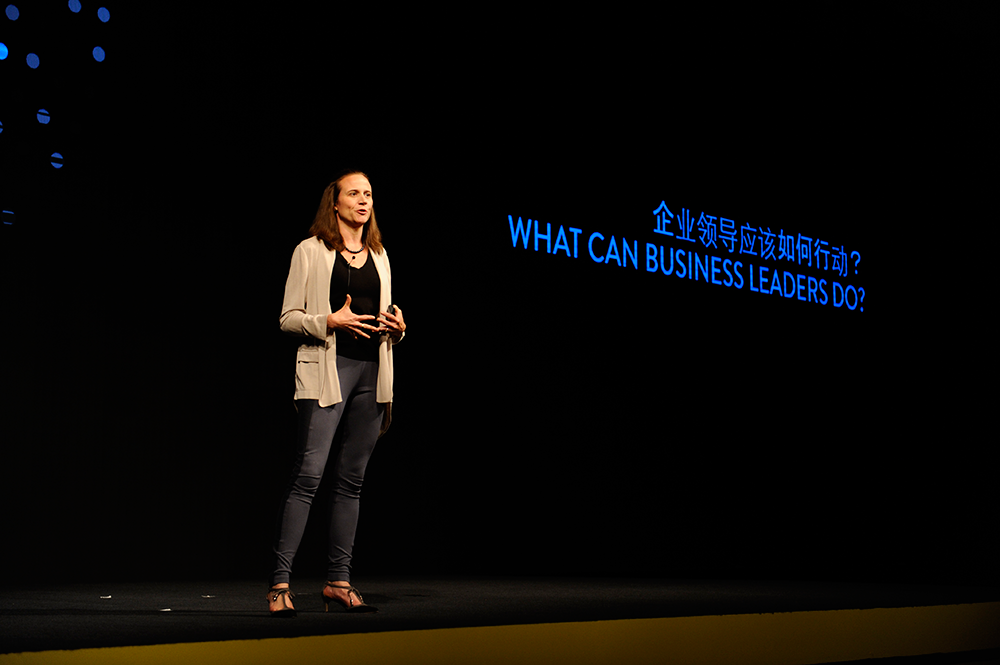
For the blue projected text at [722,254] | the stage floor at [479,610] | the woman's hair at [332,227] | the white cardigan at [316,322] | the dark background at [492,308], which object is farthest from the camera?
the blue projected text at [722,254]

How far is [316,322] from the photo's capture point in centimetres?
240

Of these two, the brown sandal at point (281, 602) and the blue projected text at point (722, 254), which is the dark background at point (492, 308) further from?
the brown sandal at point (281, 602)

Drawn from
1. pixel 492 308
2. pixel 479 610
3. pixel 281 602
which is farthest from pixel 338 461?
pixel 492 308

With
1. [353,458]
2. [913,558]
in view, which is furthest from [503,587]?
[913,558]

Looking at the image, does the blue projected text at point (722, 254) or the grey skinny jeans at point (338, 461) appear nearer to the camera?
the grey skinny jeans at point (338, 461)

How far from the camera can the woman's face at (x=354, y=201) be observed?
2.56 m

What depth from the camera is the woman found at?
2.42 metres

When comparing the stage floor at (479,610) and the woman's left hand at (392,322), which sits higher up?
the woman's left hand at (392,322)

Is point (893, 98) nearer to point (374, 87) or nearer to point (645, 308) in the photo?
point (645, 308)

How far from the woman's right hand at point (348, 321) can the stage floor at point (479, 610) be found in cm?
67

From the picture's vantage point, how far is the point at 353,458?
253cm

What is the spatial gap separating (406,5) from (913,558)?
375 cm

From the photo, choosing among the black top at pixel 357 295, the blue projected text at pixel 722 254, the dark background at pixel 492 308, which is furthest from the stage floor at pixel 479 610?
the blue projected text at pixel 722 254

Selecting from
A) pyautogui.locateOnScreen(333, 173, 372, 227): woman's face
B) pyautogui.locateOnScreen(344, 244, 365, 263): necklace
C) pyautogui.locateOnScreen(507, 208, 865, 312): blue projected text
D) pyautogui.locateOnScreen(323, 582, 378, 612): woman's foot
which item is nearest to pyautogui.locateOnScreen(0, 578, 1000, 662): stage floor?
pyautogui.locateOnScreen(323, 582, 378, 612): woman's foot
